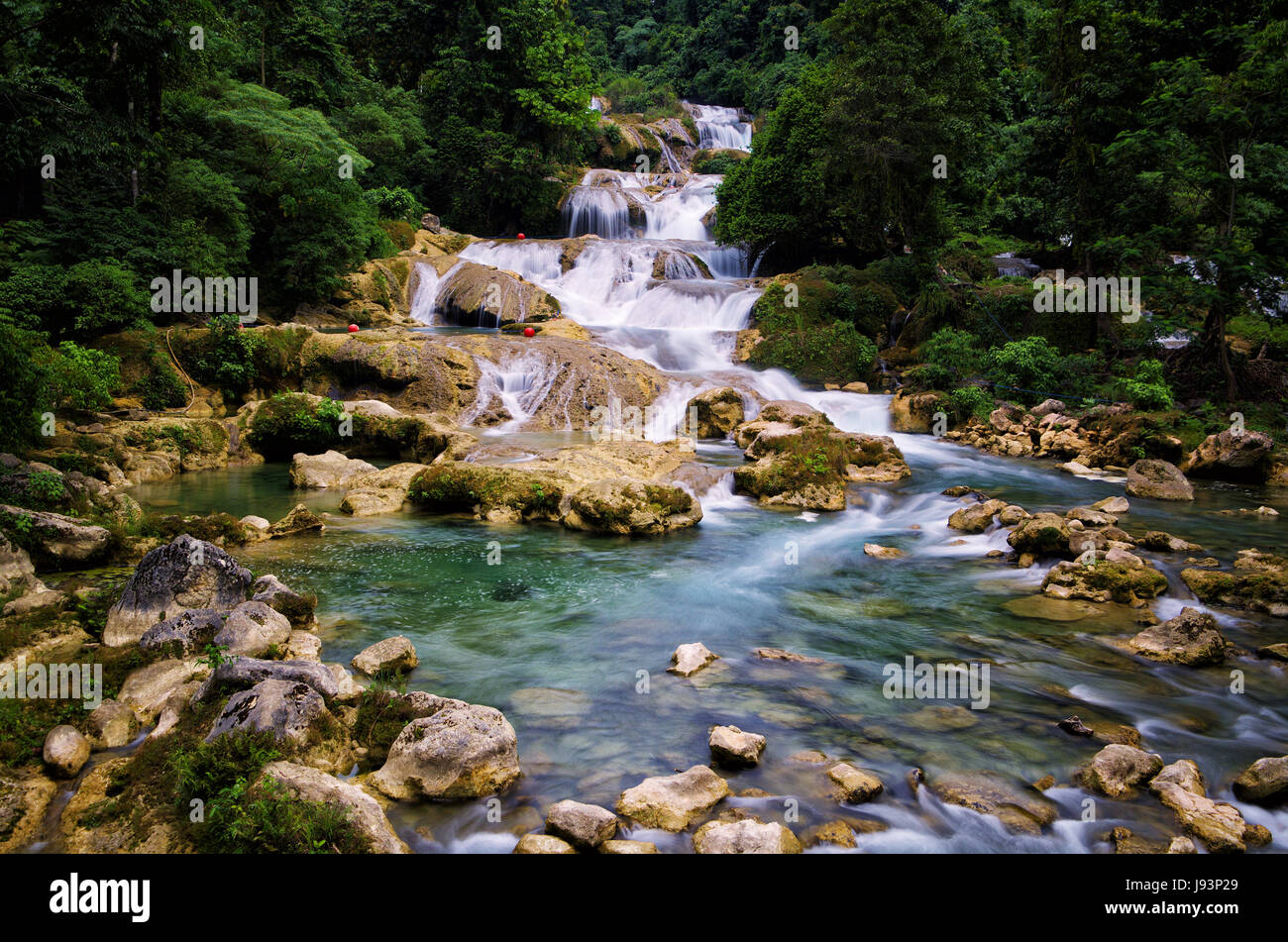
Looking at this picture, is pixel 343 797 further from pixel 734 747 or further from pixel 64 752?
pixel 734 747

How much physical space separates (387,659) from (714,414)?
37.3 feet

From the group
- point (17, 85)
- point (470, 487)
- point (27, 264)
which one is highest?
point (17, 85)

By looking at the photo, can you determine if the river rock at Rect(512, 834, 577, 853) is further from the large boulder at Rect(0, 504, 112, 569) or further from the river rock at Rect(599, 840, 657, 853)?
the large boulder at Rect(0, 504, 112, 569)

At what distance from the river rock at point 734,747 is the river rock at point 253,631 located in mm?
3466

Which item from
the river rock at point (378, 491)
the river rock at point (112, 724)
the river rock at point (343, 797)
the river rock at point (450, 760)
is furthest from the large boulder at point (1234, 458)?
the river rock at point (112, 724)

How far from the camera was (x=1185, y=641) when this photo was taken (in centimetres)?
636

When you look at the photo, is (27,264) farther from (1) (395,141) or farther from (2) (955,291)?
(2) (955,291)

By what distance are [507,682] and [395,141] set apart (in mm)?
27086

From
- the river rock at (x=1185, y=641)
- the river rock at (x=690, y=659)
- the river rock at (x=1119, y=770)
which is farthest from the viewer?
the river rock at (x=1185, y=641)

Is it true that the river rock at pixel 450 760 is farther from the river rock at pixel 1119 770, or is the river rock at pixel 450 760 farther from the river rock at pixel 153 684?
the river rock at pixel 1119 770

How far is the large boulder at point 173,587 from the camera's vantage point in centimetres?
565

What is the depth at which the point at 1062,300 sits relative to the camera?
63.7 ft
